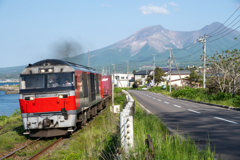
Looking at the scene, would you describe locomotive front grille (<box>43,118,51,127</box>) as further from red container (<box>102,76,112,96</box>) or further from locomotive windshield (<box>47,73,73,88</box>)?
red container (<box>102,76,112,96</box>)

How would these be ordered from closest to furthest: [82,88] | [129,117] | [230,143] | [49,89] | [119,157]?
1. [119,157]
2. [129,117]
3. [230,143]
4. [49,89]
5. [82,88]

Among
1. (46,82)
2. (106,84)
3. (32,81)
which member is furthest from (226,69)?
(32,81)

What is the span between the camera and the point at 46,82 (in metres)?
11.4

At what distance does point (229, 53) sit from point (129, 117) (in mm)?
24951

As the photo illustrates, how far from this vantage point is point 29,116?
11.1 m

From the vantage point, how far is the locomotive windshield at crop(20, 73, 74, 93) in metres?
11.3

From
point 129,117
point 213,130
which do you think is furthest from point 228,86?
point 129,117

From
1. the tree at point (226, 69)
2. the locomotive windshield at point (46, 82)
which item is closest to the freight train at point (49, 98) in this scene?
the locomotive windshield at point (46, 82)

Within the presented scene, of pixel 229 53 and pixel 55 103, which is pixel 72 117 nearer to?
pixel 55 103

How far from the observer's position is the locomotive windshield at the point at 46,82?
11297mm

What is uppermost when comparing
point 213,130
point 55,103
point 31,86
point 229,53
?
point 229,53

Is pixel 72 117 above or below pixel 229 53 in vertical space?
below

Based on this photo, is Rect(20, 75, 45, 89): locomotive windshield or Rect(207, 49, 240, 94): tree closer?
Rect(20, 75, 45, 89): locomotive windshield

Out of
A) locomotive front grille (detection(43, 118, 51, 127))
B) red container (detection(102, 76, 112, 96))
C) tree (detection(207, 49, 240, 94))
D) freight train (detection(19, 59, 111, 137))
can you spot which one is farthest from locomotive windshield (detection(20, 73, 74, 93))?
tree (detection(207, 49, 240, 94))
